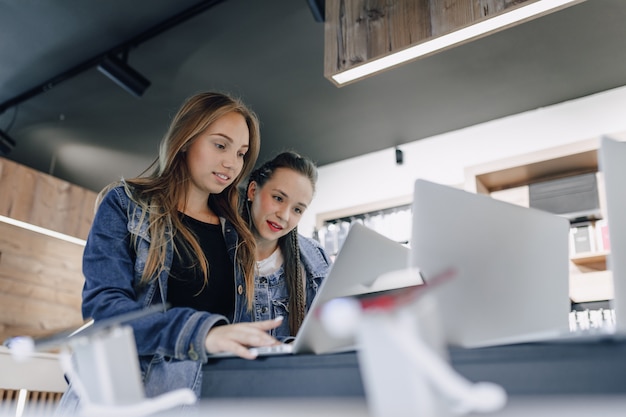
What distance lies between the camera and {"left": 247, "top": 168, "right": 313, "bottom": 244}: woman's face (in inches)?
69.0

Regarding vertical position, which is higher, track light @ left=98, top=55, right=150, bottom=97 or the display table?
track light @ left=98, top=55, right=150, bottom=97

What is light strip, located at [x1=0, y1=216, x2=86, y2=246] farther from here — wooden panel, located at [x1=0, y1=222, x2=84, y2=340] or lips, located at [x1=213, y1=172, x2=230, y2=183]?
lips, located at [x1=213, y1=172, x2=230, y2=183]

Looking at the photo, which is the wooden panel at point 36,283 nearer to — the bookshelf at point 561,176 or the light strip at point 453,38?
the light strip at point 453,38

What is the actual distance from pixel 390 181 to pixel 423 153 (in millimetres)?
321

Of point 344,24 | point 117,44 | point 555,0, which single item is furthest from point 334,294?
point 117,44

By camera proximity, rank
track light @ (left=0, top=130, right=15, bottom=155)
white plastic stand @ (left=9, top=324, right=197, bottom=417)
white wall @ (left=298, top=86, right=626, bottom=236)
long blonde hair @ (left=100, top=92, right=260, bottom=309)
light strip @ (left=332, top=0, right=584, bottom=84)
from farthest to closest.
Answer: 1. track light @ (left=0, top=130, right=15, bottom=155)
2. white wall @ (left=298, top=86, right=626, bottom=236)
3. light strip @ (left=332, top=0, right=584, bottom=84)
4. long blonde hair @ (left=100, top=92, right=260, bottom=309)
5. white plastic stand @ (left=9, top=324, right=197, bottom=417)

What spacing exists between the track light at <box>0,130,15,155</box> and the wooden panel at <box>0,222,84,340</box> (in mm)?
781

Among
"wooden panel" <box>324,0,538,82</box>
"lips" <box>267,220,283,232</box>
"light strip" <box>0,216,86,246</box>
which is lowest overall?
"lips" <box>267,220,283,232</box>

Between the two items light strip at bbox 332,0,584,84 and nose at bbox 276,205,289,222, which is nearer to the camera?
nose at bbox 276,205,289,222

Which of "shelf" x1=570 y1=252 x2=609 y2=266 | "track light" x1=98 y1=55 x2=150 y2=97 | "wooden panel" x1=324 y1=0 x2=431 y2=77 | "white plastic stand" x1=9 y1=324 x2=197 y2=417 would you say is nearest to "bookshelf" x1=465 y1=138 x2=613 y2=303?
"shelf" x1=570 y1=252 x2=609 y2=266

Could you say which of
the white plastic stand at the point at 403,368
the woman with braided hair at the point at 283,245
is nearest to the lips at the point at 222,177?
the woman with braided hair at the point at 283,245

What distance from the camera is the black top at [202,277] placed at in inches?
46.8

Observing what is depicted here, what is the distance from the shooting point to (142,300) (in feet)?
3.61

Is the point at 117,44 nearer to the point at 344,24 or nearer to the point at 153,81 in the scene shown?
the point at 153,81
